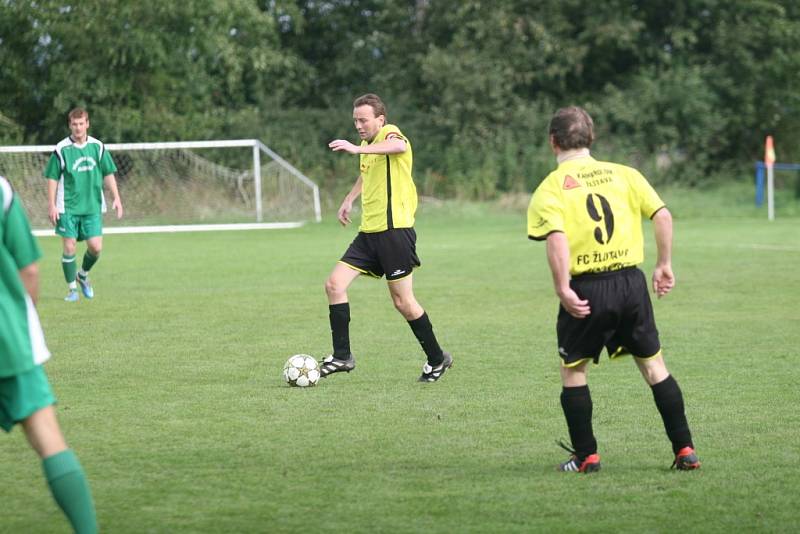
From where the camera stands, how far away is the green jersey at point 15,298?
409cm

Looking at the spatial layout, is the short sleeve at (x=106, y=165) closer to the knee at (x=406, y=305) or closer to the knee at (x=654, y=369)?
the knee at (x=406, y=305)

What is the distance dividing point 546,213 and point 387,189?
122 inches

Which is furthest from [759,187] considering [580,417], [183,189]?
[580,417]

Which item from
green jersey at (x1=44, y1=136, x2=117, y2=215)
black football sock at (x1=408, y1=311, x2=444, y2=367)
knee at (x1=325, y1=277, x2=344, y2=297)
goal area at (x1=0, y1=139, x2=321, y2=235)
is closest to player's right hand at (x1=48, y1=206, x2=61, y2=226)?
green jersey at (x1=44, y1=136, x2=117, y2=215)

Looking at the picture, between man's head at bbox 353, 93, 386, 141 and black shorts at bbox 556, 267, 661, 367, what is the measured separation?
2.99 metres

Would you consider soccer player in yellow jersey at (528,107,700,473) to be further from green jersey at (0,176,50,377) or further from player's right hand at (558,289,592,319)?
green jersey at (0,176,50,377)

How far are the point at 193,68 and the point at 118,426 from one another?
27.6 meters

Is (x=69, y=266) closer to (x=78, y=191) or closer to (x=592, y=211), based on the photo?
(x=78, y=191)

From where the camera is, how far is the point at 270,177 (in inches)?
1156

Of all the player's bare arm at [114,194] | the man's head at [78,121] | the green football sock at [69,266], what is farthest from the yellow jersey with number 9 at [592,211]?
the green football sock at [69,266]

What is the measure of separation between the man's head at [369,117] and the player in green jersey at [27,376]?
4105mm

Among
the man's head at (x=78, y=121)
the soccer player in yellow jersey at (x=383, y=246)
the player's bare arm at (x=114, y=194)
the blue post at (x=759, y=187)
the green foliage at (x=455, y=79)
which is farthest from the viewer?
the green foliage at (x=455, y=79)

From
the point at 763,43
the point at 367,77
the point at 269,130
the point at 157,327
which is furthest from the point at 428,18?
the point at 157,327

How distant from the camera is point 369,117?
8156 mm
